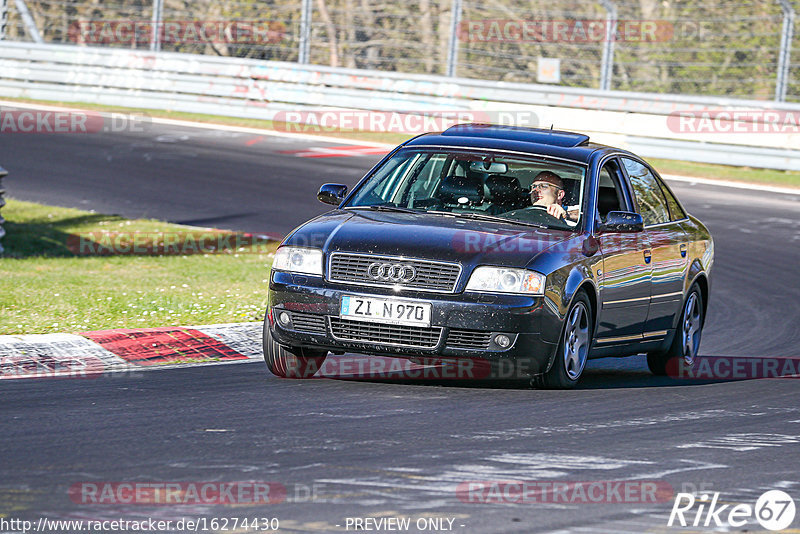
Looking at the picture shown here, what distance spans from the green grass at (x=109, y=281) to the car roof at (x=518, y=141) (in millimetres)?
2296

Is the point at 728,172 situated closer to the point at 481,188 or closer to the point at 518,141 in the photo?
the point at 518,141

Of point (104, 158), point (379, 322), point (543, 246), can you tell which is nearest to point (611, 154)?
point (543, 246)

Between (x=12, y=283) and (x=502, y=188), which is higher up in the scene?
(x=502, y=188)

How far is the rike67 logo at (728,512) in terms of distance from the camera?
559 cm

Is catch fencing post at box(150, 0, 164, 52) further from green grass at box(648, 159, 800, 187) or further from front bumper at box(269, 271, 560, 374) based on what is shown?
front bumper at box(269, 271, 560, 374)

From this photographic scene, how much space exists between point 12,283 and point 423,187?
14.2 feet

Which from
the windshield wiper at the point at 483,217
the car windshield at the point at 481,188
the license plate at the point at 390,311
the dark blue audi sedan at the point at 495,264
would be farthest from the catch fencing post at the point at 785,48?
the license plate at the point at 390,311

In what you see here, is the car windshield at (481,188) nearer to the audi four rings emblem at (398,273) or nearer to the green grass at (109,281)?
the audi four rings emblem at (398,273)

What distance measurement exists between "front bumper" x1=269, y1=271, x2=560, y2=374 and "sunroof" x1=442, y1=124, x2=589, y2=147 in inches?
75.0

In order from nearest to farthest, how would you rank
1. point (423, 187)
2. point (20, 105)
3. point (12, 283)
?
point (423, 187) < point (12, 283) < point (20, 105)

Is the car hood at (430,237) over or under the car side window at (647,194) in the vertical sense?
under

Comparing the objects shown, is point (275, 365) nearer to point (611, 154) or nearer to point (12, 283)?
point (611, 154)

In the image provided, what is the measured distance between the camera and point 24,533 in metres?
4.98

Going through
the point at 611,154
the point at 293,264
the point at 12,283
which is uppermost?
the point at 611,154
